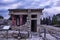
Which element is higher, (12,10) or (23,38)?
(12,10)

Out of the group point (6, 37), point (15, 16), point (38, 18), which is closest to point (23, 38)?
point (6, 37)

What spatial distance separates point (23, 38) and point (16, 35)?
21.2 inches

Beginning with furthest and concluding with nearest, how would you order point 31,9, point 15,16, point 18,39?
point 15,16 < point 31,9 < point 18,39

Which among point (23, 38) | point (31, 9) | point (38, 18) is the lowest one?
point (23, 38)

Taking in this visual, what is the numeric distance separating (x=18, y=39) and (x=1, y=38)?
3.94ft

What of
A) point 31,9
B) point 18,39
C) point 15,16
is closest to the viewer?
point 18,39

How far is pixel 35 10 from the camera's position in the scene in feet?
66.9

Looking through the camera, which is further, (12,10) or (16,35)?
(12,10)

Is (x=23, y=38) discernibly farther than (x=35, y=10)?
No

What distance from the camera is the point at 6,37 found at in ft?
32.4

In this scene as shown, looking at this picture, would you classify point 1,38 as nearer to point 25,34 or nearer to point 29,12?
point 25,34

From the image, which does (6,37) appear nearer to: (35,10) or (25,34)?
(25,34)

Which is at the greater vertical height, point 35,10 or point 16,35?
point 35,10

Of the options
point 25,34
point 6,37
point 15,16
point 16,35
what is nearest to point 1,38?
point 6,37
